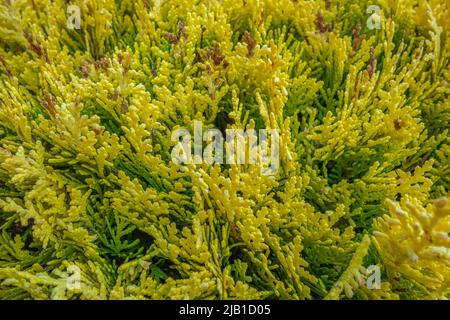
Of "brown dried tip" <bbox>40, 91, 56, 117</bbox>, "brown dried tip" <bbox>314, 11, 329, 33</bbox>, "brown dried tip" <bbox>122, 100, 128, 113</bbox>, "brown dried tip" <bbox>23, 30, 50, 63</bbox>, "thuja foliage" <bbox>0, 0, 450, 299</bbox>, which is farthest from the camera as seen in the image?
"brown dried tip" <bbox>314, 11, 329, 33</bbox>

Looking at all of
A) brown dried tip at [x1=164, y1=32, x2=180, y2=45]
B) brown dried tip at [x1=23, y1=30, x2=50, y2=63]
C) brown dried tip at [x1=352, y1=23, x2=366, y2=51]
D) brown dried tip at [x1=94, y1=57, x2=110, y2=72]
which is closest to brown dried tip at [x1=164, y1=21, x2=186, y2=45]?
brown dried tip at [x1=164, y1=32, x2=180, y2=45]

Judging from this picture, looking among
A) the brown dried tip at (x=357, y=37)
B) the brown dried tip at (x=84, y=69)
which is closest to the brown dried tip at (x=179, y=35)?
the brown dried tip at (x=84, y=69)

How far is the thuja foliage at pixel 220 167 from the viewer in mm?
2006

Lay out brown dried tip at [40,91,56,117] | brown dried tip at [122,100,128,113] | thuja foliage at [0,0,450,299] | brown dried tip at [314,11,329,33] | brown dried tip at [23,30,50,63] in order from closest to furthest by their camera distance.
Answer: thuja foliage at [0,0,450,299] → brown dried tip at [40,91,56,117] → brown dried tip at [122,100,128,113] → brown dried tip at [23,30,50,63] → brown dried tip at [314,11,329,33]

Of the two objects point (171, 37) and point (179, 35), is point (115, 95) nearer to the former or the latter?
point (171, 37)

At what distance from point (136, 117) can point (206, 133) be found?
420 mm

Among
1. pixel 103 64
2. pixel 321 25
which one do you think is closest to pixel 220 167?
pixel 103 64

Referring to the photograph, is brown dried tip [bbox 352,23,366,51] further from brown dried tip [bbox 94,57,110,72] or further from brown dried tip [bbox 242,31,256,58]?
brown dried tip [bbox 94,57,110,72]

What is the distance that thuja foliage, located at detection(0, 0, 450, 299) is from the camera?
2.01 metres

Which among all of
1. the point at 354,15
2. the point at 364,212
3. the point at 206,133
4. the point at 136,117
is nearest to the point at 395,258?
A: the point at 364,212

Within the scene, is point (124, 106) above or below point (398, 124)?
above

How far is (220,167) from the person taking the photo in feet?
7.37

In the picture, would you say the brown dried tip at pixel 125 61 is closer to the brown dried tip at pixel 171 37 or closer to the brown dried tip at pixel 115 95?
the brown dried tip at pixel 115 95

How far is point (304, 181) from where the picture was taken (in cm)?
218
